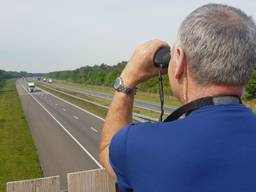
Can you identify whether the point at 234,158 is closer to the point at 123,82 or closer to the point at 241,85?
the point at 241,85

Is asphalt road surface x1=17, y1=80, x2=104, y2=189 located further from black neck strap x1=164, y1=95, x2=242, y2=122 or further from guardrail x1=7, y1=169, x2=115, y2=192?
black neck strap x1=164, y1=95, x2=242, y2=122

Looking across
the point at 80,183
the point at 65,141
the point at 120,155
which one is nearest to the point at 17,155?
the point at 65,141

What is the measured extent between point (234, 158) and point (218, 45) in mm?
395

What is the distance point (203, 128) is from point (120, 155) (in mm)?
Result: 313

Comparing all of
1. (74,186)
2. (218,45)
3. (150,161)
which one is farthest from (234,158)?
(74,186)

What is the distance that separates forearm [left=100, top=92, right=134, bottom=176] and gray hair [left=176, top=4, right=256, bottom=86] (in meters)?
0.33

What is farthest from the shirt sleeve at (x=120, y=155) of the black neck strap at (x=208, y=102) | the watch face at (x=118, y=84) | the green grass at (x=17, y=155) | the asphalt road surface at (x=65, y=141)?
the green grass at (x=17, y=155)

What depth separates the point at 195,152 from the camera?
1.54m

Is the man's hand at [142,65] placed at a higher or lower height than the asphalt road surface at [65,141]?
higher

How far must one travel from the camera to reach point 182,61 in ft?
5.69

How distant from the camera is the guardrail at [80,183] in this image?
8.61ft

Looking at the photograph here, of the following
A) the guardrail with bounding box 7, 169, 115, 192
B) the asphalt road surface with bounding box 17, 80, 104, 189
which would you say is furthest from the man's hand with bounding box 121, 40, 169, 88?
the asphalt road surface with bounding box 17, 80, 104, 189

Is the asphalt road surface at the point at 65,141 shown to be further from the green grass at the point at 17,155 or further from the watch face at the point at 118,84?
the watch face at the point at 118,84

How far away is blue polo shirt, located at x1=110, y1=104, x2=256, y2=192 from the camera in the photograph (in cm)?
153
